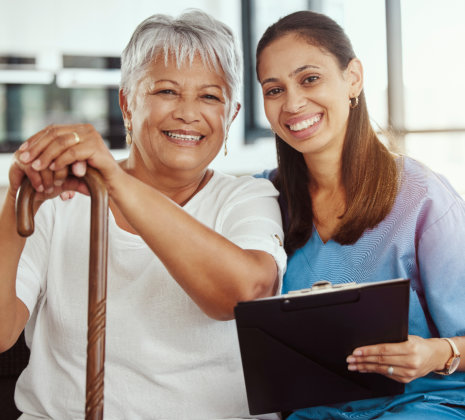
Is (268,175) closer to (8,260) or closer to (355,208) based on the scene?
(355,208)

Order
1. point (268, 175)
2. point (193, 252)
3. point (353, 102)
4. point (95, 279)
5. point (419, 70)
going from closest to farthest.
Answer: point (95, 279) < point (193, 252) < point (353, 102) < point (268, 175) < point (419, 70)

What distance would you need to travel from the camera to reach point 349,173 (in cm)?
153

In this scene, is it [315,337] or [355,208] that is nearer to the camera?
[315,337]

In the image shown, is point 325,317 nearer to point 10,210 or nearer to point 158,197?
point 158,197

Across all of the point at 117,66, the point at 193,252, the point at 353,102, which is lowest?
the point at 193,252

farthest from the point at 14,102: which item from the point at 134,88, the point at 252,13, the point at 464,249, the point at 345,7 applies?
the point at 464,249

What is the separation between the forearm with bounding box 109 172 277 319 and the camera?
980 mm

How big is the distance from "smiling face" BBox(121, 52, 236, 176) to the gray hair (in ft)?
0.06

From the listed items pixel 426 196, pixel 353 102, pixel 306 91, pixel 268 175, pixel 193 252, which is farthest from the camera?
pixel 268 175

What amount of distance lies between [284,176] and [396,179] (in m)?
0.32

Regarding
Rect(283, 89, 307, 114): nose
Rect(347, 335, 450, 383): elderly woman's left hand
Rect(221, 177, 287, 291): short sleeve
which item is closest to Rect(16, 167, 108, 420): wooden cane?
Rect(221, 177, 287, 291): short sleeve

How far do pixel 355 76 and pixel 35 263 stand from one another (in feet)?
3.11

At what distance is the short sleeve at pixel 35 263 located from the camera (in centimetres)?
125

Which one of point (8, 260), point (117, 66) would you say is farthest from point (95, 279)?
point (117, 66)
